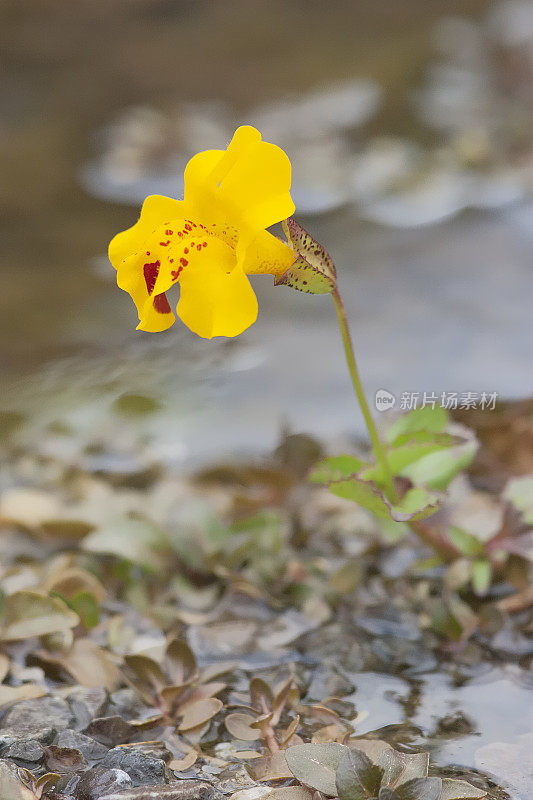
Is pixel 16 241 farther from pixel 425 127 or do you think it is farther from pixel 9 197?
pixel 425 127

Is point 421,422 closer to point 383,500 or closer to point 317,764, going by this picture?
point 383,500

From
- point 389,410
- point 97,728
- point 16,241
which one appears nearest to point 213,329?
point 97,728

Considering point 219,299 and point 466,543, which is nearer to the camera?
point 219,299

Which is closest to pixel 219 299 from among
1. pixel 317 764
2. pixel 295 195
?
pixel 317 764

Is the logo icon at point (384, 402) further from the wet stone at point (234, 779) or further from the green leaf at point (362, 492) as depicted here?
the wet stone at point (234, 779)

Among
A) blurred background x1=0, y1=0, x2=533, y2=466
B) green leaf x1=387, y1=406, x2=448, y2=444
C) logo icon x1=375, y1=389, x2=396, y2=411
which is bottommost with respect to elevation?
green leaf x1=387, y1=406, x2=448, y2=444

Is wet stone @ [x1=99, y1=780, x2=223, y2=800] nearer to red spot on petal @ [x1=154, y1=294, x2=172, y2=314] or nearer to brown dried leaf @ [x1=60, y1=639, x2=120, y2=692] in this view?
brown dried leaf @ [x1=60, y1=639, x2=120, y2=692]

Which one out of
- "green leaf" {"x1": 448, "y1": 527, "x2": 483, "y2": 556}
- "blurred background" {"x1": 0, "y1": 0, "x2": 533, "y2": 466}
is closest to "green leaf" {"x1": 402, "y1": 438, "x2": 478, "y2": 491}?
"green leaf" {"x1": 448, "y1": 527, "x2": 483, "y2": 556}
